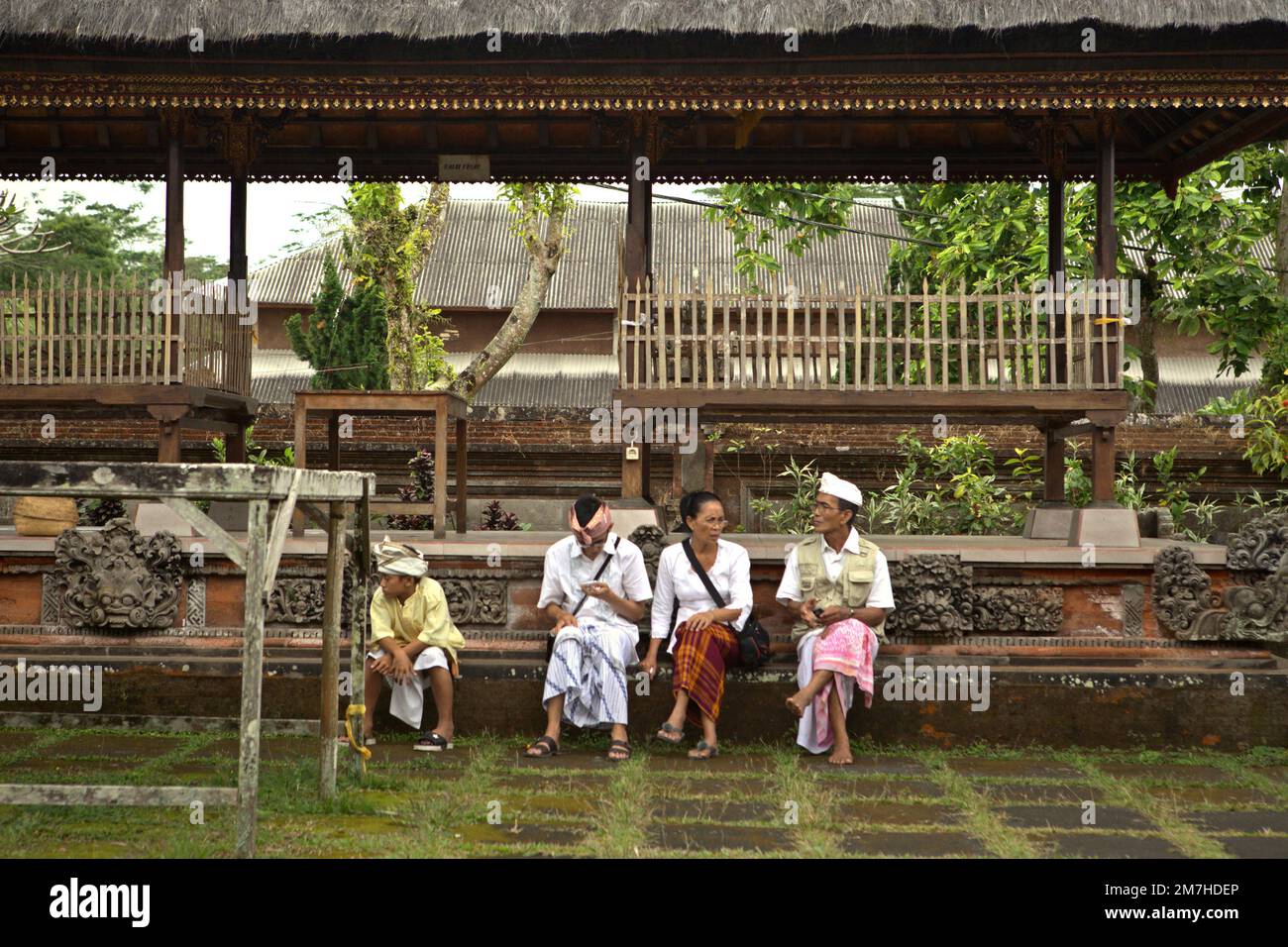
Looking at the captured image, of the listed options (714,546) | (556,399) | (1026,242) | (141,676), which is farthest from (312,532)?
(556,399)

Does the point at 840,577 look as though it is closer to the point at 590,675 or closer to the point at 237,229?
the point at 590,675

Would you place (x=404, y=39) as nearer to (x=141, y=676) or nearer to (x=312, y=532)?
(x=312, y=532)

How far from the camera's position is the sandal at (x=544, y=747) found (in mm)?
6738

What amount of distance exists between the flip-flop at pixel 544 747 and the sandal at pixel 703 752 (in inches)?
27.9

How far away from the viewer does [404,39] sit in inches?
307

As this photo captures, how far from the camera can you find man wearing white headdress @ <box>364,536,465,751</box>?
Answer: 6930 mm

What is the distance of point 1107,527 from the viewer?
8055 mm

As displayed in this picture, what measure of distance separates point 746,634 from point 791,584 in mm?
365

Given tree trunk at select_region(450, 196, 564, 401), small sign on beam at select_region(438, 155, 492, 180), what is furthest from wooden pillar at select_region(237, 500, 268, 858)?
tree trunk at select_region(450, 196, 564, 401)

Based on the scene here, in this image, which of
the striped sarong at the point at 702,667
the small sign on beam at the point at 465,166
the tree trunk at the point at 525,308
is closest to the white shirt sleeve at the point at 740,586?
the striped sarong at the point at 702,667

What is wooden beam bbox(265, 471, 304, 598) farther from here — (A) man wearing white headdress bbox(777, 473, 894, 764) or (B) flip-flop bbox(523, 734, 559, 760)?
(A) man wearing white headdress bbox(777, 473, 894, 764)

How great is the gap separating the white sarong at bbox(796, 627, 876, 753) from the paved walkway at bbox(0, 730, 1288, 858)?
0.11 metres

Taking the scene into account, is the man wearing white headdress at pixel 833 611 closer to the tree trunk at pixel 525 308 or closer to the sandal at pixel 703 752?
the sandal at pixel 703 752

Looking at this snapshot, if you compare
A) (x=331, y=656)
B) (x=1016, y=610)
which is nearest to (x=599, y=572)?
(x=331, y=656)
